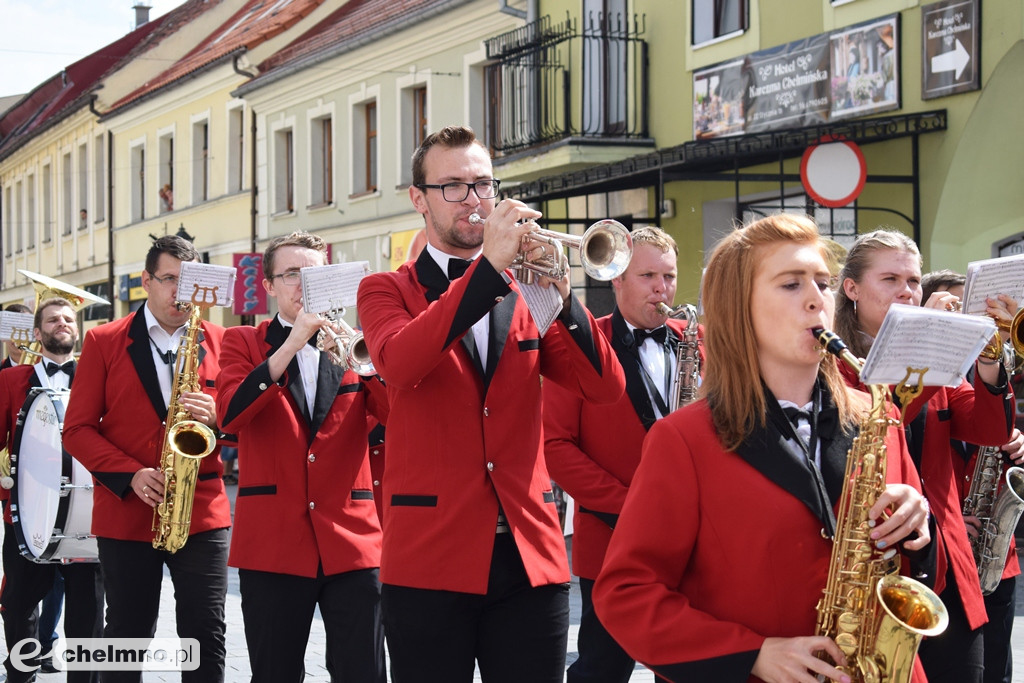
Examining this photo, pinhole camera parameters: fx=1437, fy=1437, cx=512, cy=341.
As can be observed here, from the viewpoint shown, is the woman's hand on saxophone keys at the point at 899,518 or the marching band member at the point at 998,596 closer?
the woman's hand on saxophone keys at the point at 899,518

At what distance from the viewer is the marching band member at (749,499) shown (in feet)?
9.58

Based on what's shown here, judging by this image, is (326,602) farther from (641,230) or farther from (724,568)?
(724,568)

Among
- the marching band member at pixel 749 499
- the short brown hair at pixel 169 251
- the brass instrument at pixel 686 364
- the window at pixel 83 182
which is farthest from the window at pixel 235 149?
the marching band member at pixel 749 499

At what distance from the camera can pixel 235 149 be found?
30.4 m

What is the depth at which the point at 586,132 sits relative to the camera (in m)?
17.8

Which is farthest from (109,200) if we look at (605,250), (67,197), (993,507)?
(605,250)

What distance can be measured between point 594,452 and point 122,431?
221cm

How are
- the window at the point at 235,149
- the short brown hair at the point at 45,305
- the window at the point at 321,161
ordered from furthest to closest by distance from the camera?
the window at the point at 235,149 → the window at the point at 321,161 → the short brown hair at the point at 45,305

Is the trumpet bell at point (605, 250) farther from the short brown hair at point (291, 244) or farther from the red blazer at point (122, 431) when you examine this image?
the red blazer at point (122, 431)

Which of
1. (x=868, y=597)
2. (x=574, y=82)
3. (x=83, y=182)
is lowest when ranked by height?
(x=868, y=597)

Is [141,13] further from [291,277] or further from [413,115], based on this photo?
[291,277]

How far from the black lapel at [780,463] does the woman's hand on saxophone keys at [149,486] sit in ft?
11.9

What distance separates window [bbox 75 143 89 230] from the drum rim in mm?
32725

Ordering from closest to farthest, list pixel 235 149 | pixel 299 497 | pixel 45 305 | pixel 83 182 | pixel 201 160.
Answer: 1. pixel 299 497
2. pixel 45 305
3. pixel 235 149
4. pixel 201 160
5. pixel 83 182
